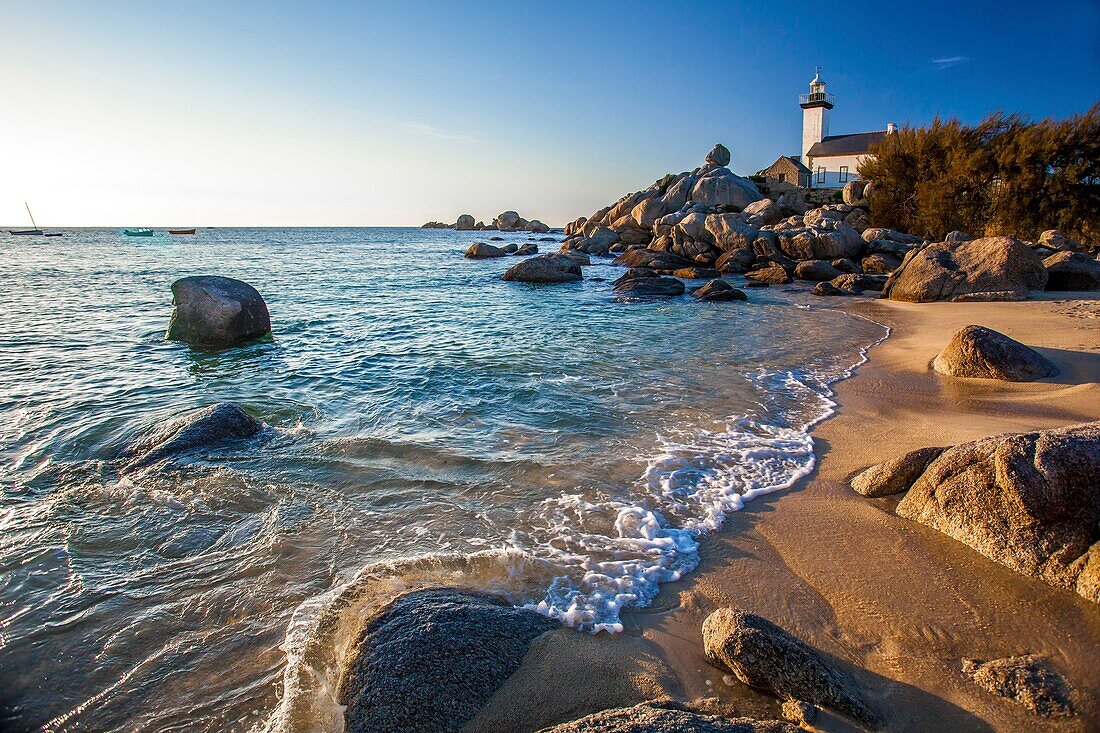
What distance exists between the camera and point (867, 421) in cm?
629

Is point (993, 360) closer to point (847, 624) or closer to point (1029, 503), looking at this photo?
point (1029, 503)

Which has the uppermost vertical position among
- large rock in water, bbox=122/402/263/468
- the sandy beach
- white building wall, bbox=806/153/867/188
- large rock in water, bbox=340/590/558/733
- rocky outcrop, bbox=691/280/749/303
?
white building wall, bbox=806/153/867/188

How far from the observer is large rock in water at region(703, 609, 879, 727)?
2.46 m

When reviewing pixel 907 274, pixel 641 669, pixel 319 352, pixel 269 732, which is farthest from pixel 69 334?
pixel 907 274

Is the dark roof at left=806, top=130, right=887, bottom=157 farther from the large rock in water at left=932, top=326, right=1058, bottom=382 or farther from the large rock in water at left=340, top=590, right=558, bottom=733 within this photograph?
the large rock in water at left=340, top=590, right=558, bottom=733

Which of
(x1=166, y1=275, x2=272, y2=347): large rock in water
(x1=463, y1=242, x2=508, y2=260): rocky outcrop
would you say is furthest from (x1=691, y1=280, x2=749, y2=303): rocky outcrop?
(x1=463, y1=242, x2=508, y2=260): rocky outcrop

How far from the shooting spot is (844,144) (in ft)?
170

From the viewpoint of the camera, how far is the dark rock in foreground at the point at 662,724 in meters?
2.04

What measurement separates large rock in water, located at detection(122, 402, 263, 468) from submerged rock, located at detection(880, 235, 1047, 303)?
56.5 feet

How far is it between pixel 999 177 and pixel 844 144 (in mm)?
30719

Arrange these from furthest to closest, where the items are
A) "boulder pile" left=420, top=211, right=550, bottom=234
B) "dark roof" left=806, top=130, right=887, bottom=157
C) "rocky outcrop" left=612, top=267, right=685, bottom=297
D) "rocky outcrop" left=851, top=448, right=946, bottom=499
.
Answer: "boulder pile" left=420, top=211, right=550, bottom=234 < "dark roof" left=806, top=130, right=887, bottom=157 < "rocky outcrop" left=612, top=267, right=685, bottom=297 < "rocky outcrop" left=851, top=448, right=946, bottom=499

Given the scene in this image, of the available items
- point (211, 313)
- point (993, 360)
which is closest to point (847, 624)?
point (993, 360)

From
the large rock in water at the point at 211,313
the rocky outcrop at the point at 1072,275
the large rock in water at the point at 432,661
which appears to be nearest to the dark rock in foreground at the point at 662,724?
the large rock in water at the point at 432,661

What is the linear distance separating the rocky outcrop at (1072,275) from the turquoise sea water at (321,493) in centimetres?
946
